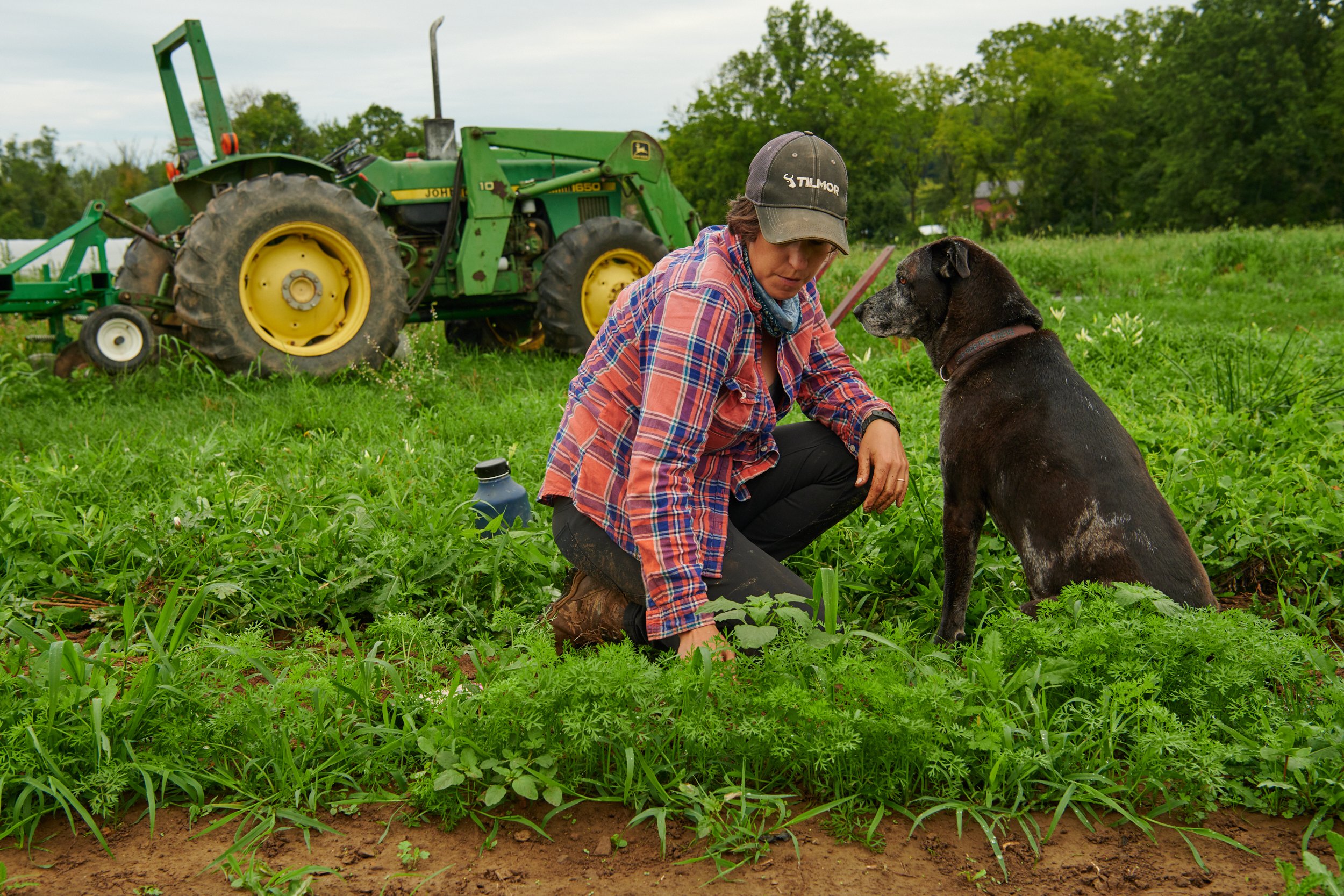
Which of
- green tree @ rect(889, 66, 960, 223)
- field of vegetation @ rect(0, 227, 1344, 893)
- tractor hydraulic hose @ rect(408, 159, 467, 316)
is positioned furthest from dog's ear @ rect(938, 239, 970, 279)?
green tree @ rect(889, 66, 960, 223)

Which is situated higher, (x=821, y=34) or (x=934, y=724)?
(x=821, y=34)

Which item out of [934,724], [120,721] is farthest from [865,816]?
[120,721]

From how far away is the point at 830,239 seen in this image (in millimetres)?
2455

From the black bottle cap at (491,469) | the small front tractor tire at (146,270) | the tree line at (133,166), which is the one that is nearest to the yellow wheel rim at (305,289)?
the small front tractor tire at (146,270)

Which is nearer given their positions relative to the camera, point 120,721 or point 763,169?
point 120,721

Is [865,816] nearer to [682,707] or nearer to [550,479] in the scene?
[682,707]

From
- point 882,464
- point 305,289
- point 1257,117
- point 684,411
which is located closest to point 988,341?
point 882,464

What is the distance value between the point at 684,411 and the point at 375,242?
512cm

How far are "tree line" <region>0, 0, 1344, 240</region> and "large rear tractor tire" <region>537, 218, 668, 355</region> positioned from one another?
39.0m

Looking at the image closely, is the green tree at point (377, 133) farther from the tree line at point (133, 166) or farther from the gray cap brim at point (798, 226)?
the gray cap brim at point (798, 226)

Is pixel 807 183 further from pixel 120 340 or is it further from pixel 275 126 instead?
pixel 275 126

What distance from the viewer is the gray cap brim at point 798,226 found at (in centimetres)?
244

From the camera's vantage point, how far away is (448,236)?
755cm

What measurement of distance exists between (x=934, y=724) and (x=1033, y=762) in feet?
0.76
